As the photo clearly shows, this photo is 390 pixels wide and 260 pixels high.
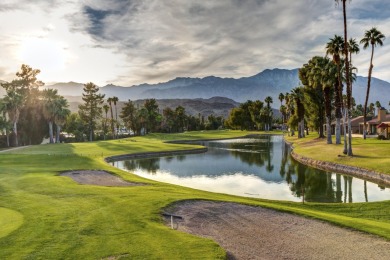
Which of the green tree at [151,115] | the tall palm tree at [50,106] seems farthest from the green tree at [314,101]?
the green tree at [151,115]

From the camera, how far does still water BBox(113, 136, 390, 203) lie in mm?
31330

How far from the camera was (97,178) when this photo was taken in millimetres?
34500

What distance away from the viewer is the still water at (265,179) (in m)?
31.3

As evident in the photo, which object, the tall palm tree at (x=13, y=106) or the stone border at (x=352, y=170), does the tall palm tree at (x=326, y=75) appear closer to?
the stone border at (x=352, y=170)

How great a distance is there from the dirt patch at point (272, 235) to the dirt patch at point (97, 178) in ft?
41.0

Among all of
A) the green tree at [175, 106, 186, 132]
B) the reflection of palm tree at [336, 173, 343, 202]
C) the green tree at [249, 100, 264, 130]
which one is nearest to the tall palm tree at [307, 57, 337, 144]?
the reflection of palm tree at [336, 173, 343, 202]

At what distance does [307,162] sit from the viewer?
171 ft

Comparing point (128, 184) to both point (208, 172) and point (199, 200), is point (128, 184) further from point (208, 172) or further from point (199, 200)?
point (208, 172)

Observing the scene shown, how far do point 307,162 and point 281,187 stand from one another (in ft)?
59.8

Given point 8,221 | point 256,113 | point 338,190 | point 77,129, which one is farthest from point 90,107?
point 8,221

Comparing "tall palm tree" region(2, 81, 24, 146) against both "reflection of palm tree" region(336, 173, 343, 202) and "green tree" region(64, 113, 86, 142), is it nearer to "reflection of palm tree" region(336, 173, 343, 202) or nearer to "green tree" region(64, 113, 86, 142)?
"green tree" region(64, 113, 86, 142)

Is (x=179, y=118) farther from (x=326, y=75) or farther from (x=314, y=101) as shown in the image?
(x=326, y=75)

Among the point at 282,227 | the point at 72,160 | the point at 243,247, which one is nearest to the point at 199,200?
the point at 282,227

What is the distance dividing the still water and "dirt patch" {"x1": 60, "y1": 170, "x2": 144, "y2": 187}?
791cm
